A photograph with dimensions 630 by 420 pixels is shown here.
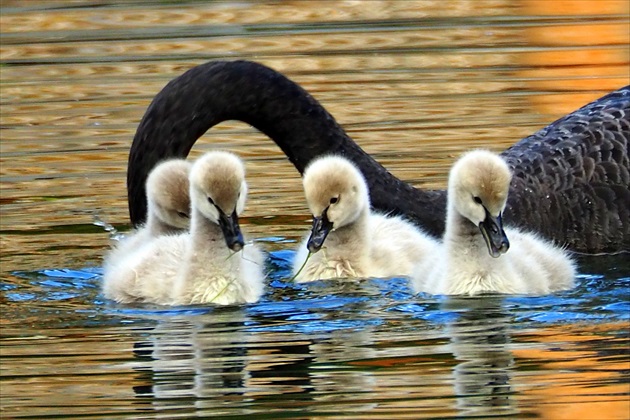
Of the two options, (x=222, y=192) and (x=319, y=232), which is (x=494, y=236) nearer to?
(x=319, y=232)

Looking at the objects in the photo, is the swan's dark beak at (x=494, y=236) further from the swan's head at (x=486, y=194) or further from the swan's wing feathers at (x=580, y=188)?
the swan's wing feathers at (x=580, y=188)

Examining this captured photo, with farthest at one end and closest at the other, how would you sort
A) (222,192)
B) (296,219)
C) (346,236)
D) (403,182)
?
(296,219) → (403,182) → (346,236) → (222,192)

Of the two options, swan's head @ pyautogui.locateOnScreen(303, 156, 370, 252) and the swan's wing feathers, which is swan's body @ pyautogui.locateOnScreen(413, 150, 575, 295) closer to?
swan's head @ pyautogui.locateOnScreen(303, 156, 370, 252)

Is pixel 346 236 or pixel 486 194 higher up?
pixel 486 194

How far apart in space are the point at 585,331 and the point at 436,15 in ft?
25.4

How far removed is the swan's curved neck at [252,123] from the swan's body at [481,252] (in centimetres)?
90

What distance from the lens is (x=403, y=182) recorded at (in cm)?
726

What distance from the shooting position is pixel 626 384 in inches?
191

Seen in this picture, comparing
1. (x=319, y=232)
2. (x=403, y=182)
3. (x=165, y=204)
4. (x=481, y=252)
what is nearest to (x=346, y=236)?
(x=319, y=232)

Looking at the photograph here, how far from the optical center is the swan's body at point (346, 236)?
20.5 feet

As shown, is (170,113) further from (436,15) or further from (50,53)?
(436,15)

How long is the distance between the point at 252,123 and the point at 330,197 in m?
1.39

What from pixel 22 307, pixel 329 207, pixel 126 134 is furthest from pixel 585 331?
pixel 126 134

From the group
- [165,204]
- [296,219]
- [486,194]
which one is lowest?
[296,219]
